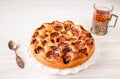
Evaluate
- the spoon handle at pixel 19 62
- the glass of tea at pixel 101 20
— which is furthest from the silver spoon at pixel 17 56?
the glass of tea at pixel 101 20

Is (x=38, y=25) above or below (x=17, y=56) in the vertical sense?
above

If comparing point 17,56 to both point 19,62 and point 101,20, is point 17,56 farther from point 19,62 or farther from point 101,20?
point 101,20

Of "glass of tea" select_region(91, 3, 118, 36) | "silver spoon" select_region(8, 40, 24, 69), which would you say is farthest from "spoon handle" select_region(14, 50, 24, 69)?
"glass of tea" select_region(91, 3, 118, 36)

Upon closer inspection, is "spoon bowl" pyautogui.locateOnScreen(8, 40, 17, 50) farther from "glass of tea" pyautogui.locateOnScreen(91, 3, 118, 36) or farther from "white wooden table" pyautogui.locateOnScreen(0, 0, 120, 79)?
"glass of tea" pyautogui.locateOnScreen(91, 3, 118, 36)

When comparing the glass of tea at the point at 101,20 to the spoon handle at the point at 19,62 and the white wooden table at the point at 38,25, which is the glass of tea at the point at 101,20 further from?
the spoon handle at the point at 19,62

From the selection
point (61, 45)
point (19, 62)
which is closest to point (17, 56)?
point (19, 62)

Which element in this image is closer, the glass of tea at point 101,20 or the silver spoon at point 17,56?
the silver spoon at point 17,56
